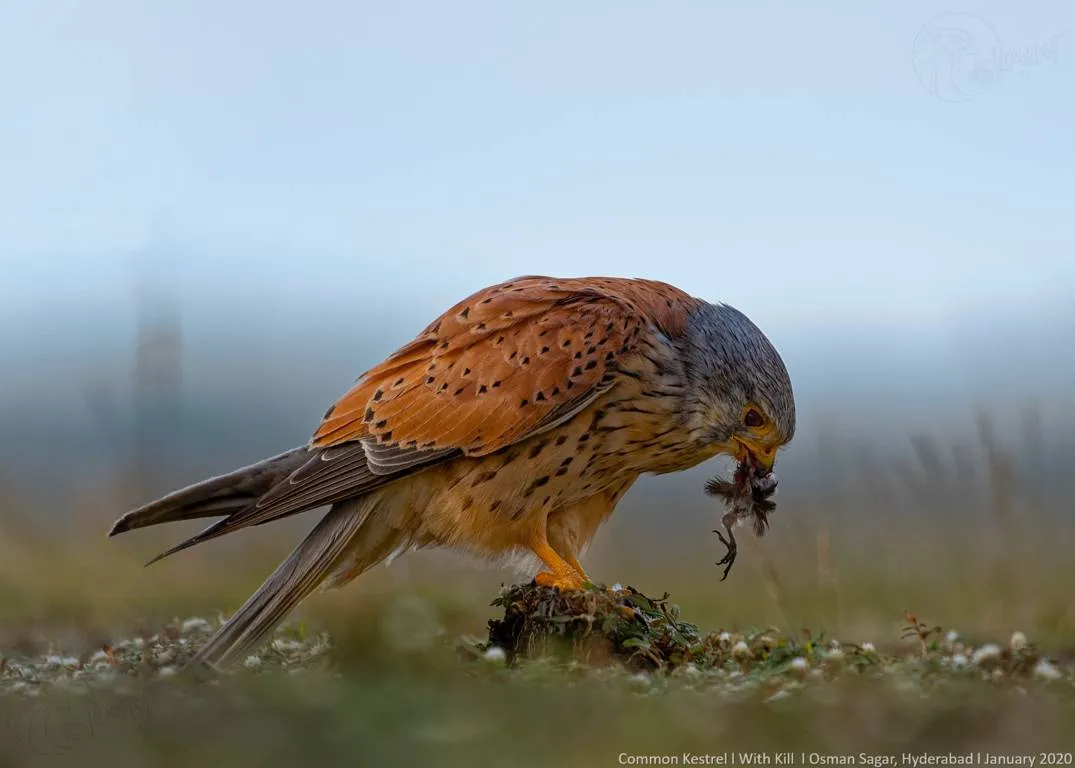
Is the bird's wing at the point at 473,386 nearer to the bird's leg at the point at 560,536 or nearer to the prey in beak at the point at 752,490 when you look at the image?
the bird's leg at the point at 560,536

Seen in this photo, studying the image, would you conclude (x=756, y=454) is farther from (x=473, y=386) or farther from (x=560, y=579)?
(x=473, y=386)

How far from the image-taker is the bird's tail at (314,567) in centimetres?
562

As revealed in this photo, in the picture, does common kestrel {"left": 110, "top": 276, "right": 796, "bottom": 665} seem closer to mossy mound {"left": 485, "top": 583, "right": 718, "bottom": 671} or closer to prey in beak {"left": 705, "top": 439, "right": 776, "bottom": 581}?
prey in beak {"left": 705, "top": 439, "right": 776, "bottom": 581}

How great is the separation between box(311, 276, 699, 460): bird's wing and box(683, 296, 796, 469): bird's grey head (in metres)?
0.25

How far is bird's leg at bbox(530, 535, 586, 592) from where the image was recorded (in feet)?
18.2

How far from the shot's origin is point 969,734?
11.3ft

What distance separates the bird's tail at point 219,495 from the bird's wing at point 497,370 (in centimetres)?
21

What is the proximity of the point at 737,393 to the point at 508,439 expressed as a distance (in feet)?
3.68

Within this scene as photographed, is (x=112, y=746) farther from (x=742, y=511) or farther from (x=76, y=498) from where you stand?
(x=76, y=498)

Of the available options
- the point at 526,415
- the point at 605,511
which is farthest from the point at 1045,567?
the point at 526,415

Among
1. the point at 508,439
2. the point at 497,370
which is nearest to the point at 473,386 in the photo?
the point at 497,370

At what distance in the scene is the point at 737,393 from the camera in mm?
6023

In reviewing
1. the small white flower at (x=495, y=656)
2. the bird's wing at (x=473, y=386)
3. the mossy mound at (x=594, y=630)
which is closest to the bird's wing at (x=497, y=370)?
the bird's wing at (x=473, y=386)

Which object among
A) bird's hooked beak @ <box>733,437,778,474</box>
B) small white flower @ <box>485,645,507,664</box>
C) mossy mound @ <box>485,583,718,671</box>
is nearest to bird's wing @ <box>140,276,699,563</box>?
bird's hooked beak @ <box>733,437,778,474</box>
